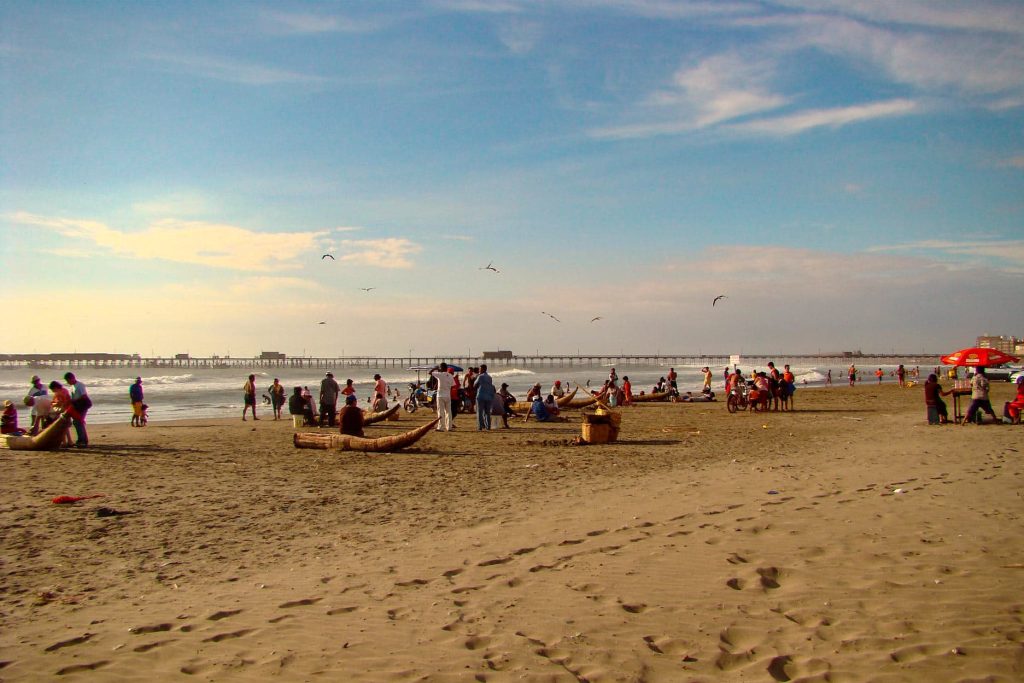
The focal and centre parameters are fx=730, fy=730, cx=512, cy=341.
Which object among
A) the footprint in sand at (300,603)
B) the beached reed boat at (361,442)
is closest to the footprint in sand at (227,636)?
the footprint in sand at (300,603)

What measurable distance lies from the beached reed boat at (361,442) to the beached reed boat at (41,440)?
4240 millimetres

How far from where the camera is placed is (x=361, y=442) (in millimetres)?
13234

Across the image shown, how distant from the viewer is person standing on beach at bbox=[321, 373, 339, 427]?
1812cm

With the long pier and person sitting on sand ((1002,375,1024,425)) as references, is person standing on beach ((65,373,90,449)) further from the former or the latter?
the long pier

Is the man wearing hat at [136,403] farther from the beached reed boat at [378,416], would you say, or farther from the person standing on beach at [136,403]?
the beached reed boat at [378,416]

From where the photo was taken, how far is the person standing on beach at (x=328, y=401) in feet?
59.5

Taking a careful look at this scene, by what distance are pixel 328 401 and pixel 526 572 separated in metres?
13.4

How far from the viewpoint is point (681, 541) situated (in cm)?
639

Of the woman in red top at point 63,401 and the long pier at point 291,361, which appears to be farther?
the long pier at point 291,361

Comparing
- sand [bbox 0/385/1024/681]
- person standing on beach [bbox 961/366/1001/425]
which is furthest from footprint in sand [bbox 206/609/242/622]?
person standing on beach [bbox 961/366/1001/425]

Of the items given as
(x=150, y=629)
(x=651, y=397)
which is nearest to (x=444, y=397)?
(x=150, y=629)

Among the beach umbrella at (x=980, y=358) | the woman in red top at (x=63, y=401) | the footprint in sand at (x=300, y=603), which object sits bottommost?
the footprint in sand at (x=300, y=603)

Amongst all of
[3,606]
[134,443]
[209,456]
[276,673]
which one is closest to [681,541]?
[276,673]

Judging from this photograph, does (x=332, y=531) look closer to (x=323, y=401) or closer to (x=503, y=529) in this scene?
(x=503, y=529)
